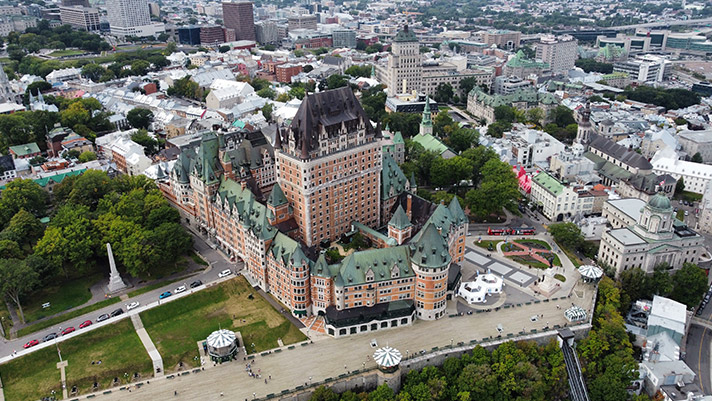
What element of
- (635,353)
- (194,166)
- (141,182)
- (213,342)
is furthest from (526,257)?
(141,182)

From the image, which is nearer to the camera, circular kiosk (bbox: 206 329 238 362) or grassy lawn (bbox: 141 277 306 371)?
circular kiosk (bbox: 206 329 238 362)

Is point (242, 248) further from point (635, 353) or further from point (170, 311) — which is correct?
point (635, 353)

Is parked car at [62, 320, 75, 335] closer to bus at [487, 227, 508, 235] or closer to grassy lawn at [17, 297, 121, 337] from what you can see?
grassy lawn at [17, 297, 121, 337]

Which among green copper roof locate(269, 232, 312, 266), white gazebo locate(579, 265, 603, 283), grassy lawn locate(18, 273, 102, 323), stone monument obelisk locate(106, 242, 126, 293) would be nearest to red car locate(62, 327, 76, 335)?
grassy lawn locate(18, 273, 102, 323)

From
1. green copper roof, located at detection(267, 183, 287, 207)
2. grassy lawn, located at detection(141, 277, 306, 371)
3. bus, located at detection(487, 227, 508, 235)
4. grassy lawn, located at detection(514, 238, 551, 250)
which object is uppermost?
green copper roof, located at detection(267, 183, 287, 207)

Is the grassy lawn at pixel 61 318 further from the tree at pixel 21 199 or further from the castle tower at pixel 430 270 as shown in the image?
the castle tower at pixel 430 270

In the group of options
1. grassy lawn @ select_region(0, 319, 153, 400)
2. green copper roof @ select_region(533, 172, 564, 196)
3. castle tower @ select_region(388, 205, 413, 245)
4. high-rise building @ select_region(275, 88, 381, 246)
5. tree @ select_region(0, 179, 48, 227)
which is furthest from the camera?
green copper roof @ select_region(533, 172, 564, 196)

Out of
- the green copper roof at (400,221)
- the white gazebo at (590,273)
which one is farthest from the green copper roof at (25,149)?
the white gazebo at (590,273)

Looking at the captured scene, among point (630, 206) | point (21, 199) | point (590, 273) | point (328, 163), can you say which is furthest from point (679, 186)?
point (21, 199)
